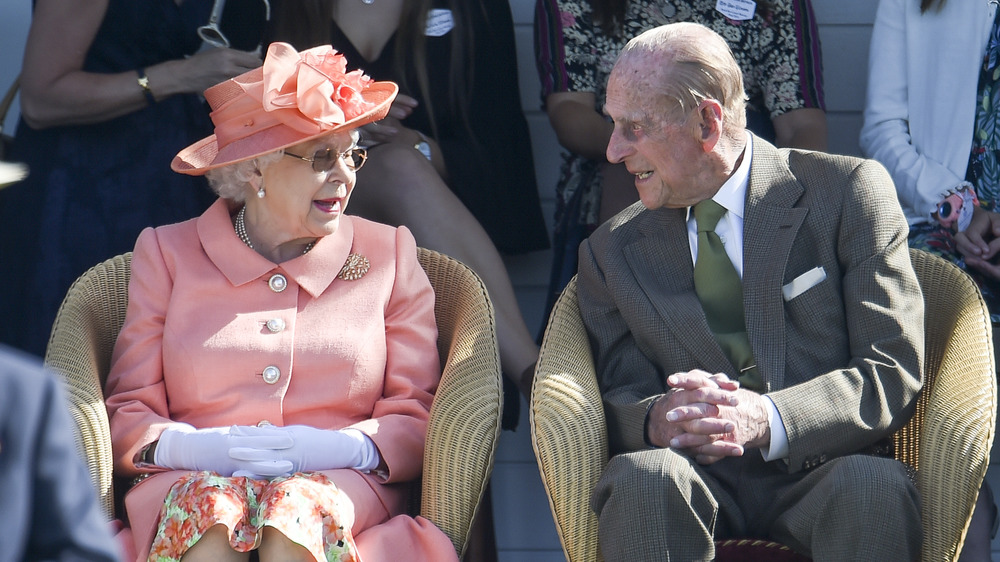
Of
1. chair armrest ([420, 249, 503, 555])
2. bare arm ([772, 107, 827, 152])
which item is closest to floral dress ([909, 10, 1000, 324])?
bare arm ([772, 107, 827, 152])

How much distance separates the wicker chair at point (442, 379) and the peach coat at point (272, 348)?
0.25 ft

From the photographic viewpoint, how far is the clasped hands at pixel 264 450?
3035 millimetres

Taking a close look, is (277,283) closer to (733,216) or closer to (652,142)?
(652,142)

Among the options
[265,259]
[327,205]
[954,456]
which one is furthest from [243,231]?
[954,456]

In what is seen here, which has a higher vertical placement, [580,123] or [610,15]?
[610,15]

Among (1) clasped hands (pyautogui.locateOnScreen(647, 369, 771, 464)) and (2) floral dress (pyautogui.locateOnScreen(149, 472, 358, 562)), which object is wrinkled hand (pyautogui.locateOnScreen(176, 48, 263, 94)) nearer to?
(2) floral dress (pyautogui.locateOnScreen(149, 472, 358, 562))

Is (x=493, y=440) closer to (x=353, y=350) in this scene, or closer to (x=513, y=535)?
(x=353, y=350)

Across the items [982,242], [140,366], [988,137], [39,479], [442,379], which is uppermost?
[39,479]

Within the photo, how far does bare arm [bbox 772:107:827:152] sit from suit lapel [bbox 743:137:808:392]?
3.35ft

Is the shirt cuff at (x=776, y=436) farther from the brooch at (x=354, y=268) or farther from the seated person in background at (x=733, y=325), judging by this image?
the brooch at (x=354, y=268)

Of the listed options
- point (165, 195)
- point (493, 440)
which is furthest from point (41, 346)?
point (493, 440)

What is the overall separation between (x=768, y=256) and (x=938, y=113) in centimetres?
142

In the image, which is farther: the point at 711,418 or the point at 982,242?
the point at 982,242

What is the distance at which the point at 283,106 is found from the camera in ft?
10.6
